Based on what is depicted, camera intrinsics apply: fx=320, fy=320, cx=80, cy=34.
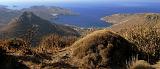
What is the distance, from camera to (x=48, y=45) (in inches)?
603

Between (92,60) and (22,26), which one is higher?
(92,60)

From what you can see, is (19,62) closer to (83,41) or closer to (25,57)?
(25,57)

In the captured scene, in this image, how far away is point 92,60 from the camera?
12062mm

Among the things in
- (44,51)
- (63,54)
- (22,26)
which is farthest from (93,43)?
(22,26)

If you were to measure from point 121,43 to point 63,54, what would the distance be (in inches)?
95.8

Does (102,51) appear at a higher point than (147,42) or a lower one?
higher

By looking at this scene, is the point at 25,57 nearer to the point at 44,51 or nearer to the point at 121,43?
the point at 44,51

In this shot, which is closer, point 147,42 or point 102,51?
point 102,51

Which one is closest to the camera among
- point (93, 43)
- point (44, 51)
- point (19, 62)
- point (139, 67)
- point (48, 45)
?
point (139, 67)

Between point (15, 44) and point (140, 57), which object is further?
point (15, 44)

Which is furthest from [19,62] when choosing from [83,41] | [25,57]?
[83,41]

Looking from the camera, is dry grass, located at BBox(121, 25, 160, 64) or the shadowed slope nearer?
the shadowed slope

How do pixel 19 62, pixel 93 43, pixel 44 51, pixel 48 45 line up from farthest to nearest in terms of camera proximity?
pixel 48 45 → pixel 44 51 → pixel 93 43 → pixel 19 62

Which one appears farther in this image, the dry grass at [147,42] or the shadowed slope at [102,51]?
the dry grass at [147,42]
